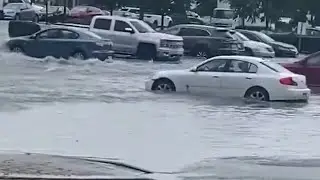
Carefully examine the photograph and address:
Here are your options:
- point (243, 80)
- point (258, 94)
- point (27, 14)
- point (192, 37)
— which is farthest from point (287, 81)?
point (27, 14)

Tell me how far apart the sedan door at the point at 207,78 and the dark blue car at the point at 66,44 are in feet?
38.8

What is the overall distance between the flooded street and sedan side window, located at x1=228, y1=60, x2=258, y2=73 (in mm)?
935

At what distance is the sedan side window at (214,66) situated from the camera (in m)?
25.1

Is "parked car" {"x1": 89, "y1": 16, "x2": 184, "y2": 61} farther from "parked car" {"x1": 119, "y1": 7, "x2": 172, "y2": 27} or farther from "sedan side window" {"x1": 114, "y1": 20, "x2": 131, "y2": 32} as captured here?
"parked car" {"x1": 119, "y1": 7, "x2": 172, "y2": 27}

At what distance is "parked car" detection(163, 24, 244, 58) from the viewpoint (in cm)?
4331

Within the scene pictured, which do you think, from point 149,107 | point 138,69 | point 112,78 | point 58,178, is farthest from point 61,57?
point 58,178

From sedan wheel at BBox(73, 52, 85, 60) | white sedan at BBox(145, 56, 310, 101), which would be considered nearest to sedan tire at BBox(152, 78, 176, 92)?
white sedan at BBox(145, 56, 310, 101)

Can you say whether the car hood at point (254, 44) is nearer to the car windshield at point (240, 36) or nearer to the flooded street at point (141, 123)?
the car windshield at point (240, 36)

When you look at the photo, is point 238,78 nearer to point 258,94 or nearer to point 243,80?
point 243,80

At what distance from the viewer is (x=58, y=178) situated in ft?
36.7

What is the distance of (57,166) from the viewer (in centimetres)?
1234

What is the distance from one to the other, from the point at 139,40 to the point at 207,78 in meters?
15.0

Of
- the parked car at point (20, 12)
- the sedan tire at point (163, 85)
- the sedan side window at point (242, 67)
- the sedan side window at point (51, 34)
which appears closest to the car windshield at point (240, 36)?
the sedan side window at point (51, 34)

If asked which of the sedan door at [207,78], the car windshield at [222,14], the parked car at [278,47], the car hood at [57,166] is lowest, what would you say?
the parked car at [278,47]
